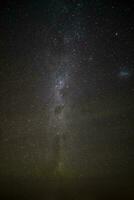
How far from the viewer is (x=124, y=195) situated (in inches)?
1537

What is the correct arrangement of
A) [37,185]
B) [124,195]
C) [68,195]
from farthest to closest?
[37,185] → [68,195] → [124,195]

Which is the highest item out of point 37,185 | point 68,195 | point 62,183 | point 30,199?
point 68,195

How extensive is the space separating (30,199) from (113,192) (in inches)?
592

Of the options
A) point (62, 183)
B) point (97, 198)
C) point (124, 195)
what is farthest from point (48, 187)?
point (124, 195)

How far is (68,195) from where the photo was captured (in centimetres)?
4166

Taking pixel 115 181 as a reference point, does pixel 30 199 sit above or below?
above

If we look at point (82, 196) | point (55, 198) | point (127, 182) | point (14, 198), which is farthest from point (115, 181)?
point (14, 198)

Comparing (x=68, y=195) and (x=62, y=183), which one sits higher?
(x=68, y=195)

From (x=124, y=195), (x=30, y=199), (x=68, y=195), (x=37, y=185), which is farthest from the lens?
(x=37, y=185)

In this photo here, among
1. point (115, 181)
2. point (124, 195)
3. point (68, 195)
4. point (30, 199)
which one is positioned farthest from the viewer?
point (115, 181)

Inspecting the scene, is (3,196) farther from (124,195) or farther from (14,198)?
→ (124,195)

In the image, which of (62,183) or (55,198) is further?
(62,183)

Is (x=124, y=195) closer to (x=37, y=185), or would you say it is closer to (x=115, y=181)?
(x=115, y=181)

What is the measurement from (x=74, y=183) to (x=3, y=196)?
1845cm
